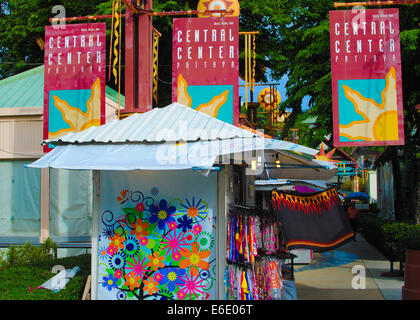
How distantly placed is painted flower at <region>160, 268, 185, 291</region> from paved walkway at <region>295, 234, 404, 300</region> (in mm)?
3428

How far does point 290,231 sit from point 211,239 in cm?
139

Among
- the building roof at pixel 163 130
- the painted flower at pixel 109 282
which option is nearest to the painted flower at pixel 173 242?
the painted flower at pixel 109 282

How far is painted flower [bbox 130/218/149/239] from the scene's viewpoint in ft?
24.3

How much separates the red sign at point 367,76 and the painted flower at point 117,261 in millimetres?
5340

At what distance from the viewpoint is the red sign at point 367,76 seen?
1037 cm

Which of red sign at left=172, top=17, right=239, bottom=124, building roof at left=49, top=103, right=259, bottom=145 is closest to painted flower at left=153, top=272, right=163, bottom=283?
building roof at left=49, top=103, right=259, bottom=145

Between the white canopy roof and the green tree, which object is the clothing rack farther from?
the green tree

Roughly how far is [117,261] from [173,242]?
912 millimetres

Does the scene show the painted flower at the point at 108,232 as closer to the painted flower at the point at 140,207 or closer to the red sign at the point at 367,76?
the painted flower at the point at 140,207

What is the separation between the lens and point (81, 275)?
8445 millimetres

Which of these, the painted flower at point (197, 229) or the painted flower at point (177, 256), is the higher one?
the painted flower at point (197, 229)

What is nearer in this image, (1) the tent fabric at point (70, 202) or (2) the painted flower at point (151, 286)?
(2) the painted flower at point (151, 286)
